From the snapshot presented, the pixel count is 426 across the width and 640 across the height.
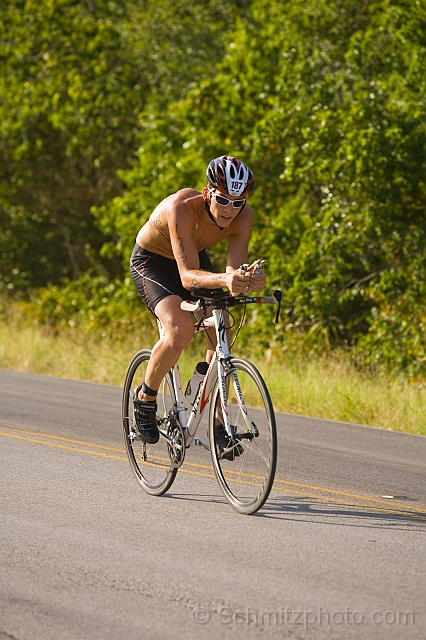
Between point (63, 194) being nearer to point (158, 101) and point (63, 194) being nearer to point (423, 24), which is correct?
point (158, 101)

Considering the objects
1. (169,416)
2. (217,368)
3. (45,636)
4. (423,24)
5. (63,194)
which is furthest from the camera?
(63,194)

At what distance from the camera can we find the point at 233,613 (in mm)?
4379

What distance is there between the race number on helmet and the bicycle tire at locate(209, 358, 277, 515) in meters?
0.98

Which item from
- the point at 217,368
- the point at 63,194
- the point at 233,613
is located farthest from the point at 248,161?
the point at 233,613

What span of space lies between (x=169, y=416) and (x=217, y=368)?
24.6 inches

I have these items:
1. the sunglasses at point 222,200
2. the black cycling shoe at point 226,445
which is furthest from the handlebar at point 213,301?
the black cycling shoe at point 226,445

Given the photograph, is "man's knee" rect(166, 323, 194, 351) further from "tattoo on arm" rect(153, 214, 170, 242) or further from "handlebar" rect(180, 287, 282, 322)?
"tattoo on arm" rect(153, 214, 170, 242)

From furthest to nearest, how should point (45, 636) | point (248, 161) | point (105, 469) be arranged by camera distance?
1. point (248, 161)
2. point (105, 469)
3. point (45, 636)

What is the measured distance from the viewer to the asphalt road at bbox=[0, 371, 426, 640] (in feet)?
14.1

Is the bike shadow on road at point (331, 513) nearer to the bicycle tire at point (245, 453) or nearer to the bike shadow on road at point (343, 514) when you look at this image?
the bike shadow on road at point (343, 514)

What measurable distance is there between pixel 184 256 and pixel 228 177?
0.53m

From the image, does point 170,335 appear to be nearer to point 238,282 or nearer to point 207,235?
point 207,235

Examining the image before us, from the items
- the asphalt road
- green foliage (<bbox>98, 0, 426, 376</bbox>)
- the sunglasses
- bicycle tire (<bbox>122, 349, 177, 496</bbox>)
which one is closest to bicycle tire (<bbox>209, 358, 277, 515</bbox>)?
the asphalt road

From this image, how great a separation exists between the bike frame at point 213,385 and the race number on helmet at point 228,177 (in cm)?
71
